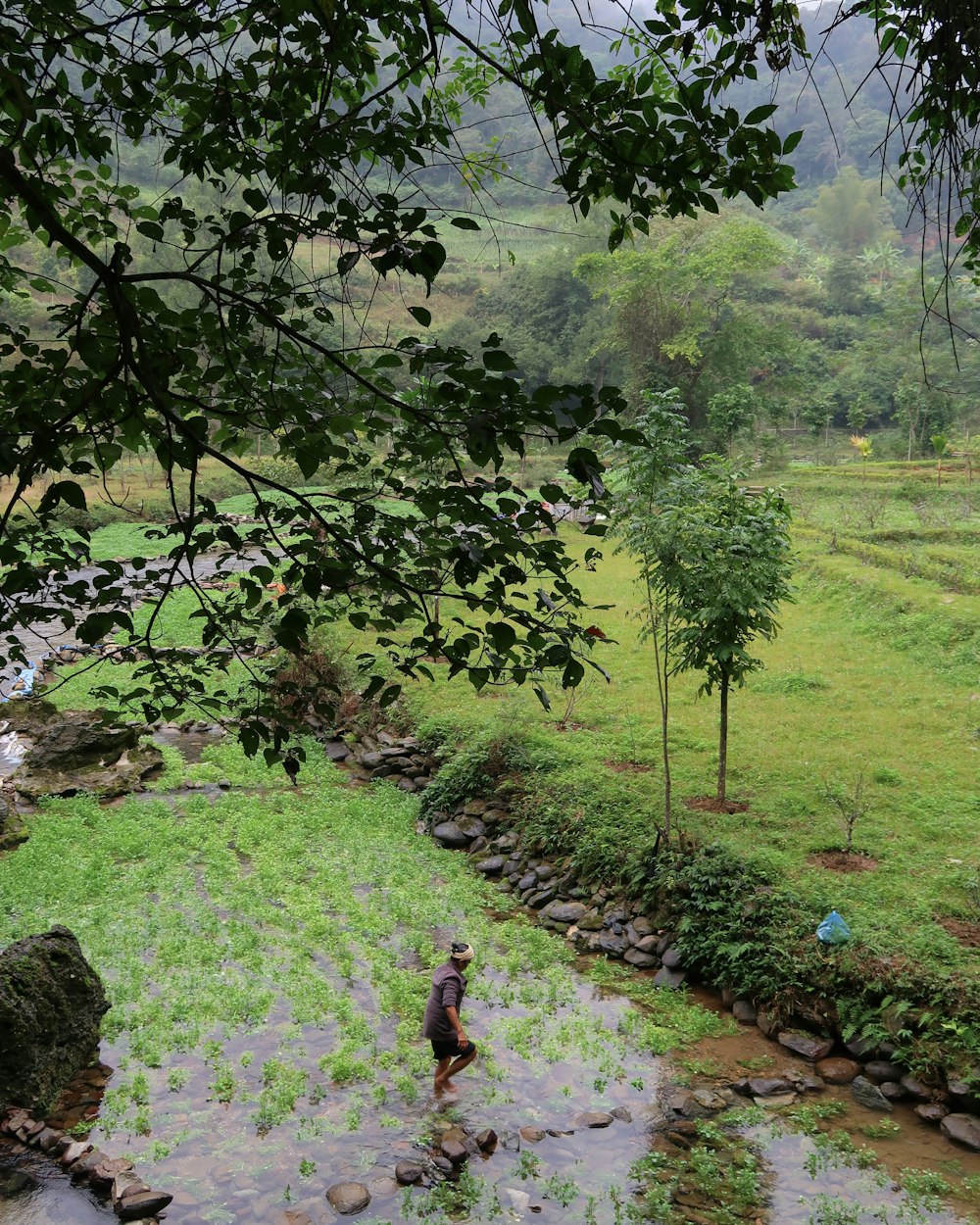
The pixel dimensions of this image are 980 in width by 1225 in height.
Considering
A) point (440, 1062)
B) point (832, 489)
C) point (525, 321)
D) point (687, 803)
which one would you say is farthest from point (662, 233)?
point (440, 1062)

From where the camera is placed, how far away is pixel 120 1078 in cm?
704

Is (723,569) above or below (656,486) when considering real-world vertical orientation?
below

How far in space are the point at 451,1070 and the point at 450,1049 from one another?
20 centimetres

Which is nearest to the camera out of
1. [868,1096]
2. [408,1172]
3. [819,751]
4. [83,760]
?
[408,1172]

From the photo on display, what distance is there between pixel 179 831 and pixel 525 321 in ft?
160

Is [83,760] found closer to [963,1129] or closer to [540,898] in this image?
[540,898]

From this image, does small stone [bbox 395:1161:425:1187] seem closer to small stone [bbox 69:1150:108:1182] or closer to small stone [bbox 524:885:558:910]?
small stone [bbox 69:1150:108:1182]

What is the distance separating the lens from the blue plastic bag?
7.74m

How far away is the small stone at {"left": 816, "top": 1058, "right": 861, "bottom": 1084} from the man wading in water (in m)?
2.70

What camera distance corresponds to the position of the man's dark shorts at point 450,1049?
7145 millimetres

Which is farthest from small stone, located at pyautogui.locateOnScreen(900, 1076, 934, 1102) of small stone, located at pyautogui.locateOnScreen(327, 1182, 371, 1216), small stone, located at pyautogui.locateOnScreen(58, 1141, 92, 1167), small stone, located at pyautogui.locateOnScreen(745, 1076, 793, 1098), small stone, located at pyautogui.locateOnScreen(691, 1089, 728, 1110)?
small stone, located at pyautogui.locateOnScreen(58, 1141, 92, 1167)

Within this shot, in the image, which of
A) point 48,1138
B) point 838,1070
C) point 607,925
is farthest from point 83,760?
point 838,1070

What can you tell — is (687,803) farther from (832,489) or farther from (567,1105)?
(832,489)

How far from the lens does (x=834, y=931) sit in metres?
7.77
